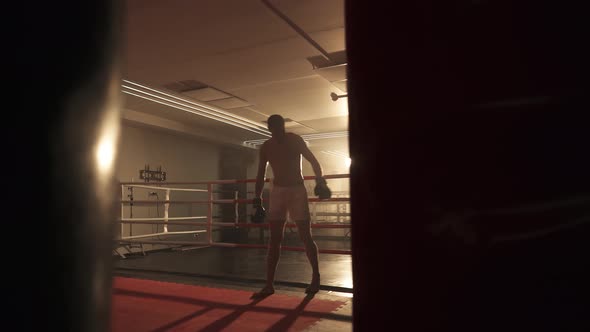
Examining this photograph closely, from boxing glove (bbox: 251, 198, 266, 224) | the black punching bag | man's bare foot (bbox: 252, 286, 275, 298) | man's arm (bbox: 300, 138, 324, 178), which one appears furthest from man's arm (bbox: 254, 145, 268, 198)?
the black punching bag

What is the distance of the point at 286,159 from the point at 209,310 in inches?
47.7

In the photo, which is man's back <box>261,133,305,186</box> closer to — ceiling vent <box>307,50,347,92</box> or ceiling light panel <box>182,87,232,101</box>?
ceiling vent <box>307,50,347,92</box>

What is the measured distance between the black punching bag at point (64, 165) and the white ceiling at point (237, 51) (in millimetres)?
2478

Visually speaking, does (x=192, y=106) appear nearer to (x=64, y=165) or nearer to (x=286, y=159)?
(x=286, y=159)

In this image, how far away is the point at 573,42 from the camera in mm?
797

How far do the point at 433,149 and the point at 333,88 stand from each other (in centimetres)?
538

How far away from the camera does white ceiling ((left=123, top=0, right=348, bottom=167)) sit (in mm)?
3730

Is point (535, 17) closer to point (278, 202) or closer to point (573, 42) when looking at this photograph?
point (573, 42)

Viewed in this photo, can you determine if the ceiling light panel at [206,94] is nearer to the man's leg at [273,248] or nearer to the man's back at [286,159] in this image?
the man's back at [286,159]

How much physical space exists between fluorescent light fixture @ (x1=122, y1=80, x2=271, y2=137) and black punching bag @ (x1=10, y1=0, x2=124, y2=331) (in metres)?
5.68

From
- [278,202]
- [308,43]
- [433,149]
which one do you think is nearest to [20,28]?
[433,149]

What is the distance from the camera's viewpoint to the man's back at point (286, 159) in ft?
9.71

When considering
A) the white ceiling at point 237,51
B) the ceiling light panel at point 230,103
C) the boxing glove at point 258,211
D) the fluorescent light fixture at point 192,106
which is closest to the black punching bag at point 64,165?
the white ceiling at point 237,51

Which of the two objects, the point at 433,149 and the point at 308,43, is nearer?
the point at 433,149
